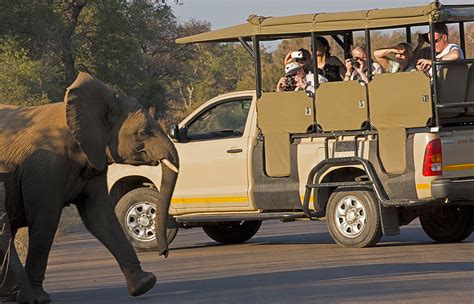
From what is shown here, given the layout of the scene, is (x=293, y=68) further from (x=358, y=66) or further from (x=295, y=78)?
(x=358, y=66)

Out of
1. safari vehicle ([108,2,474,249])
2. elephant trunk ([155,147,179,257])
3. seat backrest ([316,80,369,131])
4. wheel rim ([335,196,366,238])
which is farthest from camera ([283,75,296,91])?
elephant trunk ([155,147,179,257])

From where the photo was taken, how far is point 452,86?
17.6 m

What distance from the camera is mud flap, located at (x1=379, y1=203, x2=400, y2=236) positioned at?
17.3 meters

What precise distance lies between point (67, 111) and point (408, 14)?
5.26 meters

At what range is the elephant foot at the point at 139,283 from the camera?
526 inches

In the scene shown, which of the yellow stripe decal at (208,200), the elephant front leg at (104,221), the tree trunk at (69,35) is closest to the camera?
the elephant front leg at (104,221)

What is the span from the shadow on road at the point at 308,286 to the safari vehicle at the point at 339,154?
204cm

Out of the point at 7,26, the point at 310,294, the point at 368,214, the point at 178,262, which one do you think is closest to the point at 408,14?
the point at 368,214

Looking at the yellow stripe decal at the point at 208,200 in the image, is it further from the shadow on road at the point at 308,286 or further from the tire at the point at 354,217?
the shadow on road at the point at 308,286

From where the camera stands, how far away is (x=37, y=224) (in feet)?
43.6

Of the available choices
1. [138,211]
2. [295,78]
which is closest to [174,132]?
[138,211]

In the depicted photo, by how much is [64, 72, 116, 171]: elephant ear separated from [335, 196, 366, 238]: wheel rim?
488cm

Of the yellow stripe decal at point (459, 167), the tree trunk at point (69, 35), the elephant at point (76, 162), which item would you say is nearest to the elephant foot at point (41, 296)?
the elephant at point (76, 162)

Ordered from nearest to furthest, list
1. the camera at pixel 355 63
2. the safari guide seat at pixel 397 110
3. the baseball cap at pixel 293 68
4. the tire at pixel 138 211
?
the safari guide seat at pixel 397 110, the camera at pixel 355 63, the baseball cap at pixel 293 68, the tire at pixel 138 211
